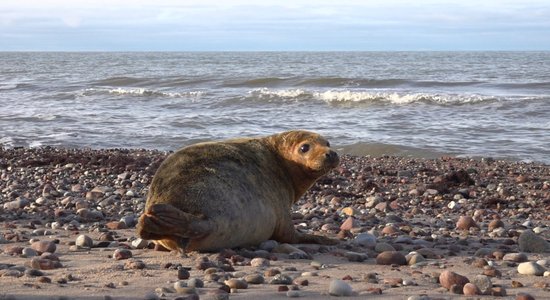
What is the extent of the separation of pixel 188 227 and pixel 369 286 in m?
1.30

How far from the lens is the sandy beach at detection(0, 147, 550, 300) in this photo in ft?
15.0

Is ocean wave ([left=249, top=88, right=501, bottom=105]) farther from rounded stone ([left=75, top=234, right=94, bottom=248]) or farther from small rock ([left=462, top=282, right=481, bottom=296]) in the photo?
small rock ([left=462, top=282, right=481, bottom=296])

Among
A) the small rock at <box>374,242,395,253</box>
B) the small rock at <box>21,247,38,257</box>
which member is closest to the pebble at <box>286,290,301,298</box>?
the small rock at <box>374,242,395,253</box>

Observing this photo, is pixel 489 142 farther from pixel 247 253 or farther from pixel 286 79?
pixel 286 79

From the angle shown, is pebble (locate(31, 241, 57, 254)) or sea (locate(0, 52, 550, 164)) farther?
sea (locate(0, 52, 550, 164))

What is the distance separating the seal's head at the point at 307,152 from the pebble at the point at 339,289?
7.47ft

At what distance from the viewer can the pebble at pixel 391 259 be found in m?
5.57

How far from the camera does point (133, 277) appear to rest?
4805 millimetres

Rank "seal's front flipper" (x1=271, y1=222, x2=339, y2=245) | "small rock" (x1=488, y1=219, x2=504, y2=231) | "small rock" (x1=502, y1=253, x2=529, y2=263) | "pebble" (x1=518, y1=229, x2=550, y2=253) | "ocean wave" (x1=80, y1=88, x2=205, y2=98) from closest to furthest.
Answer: "small rock" (x1=502, y1=253, x2=529, y2=263) → "pebble" (x1=518, y1=229, x2=550, y2=253) → "seal's front flipper" (x1=271, y1=222, x2=339, y2=245) → "small rock" (x1=488, y1=219, x2=504, y2=231) → "ocean wave" (x1=80, y1=88, x2=205, y2=98)

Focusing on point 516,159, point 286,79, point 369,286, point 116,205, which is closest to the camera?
point 369,286

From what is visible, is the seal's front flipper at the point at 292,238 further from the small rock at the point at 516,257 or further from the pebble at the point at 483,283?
the pebble at the point at 483,283

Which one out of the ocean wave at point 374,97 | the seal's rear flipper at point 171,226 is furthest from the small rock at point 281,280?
the ocean wave at point 374,97

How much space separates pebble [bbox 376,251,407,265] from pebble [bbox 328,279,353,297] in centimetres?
110

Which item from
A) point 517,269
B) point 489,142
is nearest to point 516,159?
point 489,142
